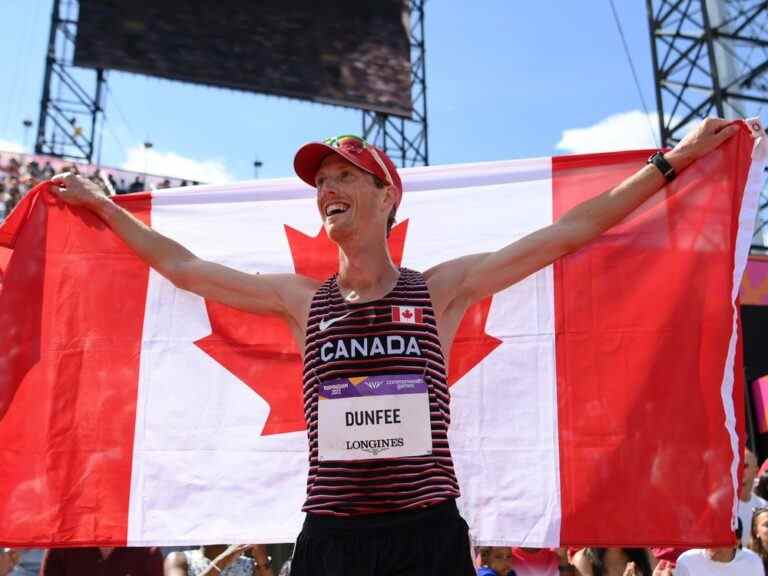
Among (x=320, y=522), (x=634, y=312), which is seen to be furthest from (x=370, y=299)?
(x=634, y=312)

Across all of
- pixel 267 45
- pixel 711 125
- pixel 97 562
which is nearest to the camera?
pixel 711 125

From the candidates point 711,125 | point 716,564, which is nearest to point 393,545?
point 711,125

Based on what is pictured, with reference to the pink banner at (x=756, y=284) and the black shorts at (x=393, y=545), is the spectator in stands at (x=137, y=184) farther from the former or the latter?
the black shorts at (x=393, y=545)

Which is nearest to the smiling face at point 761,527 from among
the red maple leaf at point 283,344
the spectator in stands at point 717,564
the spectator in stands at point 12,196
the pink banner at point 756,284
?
the spectator in stands at point 717,564

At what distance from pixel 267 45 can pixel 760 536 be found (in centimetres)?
1721

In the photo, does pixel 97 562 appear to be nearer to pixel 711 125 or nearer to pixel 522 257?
pixel 522 257

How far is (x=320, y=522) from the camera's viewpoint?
2180 millimetres

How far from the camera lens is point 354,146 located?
247 centimetres

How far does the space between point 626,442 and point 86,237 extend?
2438 mm

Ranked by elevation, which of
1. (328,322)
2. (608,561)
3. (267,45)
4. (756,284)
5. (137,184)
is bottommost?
(608,561)

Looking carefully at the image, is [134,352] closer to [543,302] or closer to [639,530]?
[543,302]

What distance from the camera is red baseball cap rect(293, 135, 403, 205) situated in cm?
245

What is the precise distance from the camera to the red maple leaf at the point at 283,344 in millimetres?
3510

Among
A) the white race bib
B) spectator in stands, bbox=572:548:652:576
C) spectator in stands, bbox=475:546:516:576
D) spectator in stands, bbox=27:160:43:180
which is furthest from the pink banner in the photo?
spectator in stands, bbox=27:160:43:180
